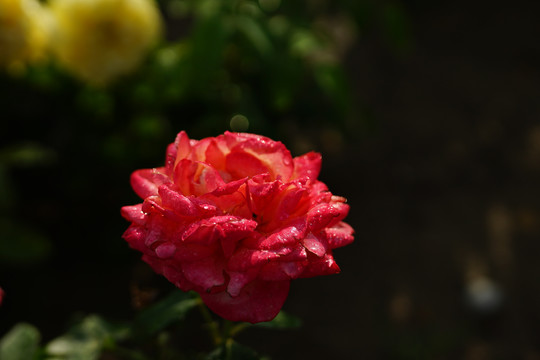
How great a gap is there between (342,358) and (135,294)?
1.42m

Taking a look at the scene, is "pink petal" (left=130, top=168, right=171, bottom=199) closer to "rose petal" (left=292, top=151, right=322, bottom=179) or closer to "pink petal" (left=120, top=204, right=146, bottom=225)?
"pink petal" (left=120, top=204, right=146, bottom=225)

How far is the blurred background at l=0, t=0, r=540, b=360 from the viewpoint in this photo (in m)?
1.58

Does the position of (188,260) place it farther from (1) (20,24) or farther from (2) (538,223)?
(2) (538,223)

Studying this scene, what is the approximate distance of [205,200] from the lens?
63cm

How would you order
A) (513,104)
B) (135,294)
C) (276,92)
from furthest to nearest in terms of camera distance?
(513,104) < (276,92) < (135,294)

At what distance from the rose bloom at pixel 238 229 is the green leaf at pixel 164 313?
0.17 meters

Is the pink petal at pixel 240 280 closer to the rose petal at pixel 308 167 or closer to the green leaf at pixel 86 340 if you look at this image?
the rose petal at pixel 308 167

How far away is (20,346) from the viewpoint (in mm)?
821

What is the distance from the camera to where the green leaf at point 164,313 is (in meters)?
0.77

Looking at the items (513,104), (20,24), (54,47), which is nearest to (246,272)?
(20,24)

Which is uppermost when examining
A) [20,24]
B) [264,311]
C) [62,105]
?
[20,24]

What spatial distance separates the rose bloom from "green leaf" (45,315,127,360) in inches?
11.5

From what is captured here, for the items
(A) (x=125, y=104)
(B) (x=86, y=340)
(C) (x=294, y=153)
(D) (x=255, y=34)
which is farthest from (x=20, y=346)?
(C) (x=294, y=153)

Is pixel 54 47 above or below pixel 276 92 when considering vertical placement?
above
